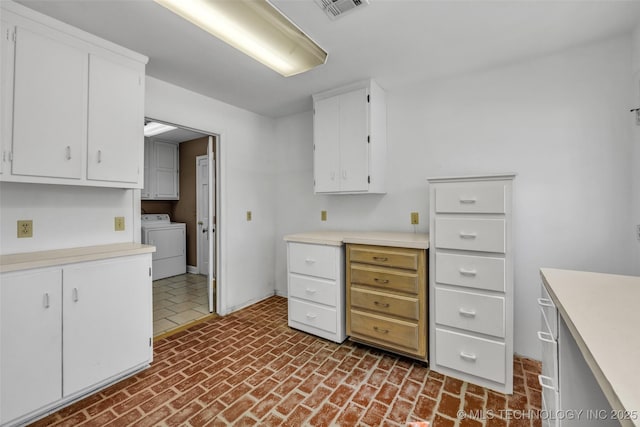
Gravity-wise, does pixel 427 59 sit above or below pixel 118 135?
above

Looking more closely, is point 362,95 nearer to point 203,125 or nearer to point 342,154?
point 342,154

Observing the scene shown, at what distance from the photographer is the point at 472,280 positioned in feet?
6.58

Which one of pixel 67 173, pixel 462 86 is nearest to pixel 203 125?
pixel 67 173

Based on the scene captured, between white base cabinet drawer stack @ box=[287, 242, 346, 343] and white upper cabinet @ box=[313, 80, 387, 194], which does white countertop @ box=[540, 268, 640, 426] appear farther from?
white upper cabinet @ box=[313, 80, 387, 194]

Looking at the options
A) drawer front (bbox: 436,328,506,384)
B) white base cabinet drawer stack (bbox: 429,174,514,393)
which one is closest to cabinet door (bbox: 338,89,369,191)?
white base cabinet drawer stack (bbox: 429,174,514,393)

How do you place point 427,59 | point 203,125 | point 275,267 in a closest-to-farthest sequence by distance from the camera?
1. point 427,59
2. point 203,125
3. point 275,267

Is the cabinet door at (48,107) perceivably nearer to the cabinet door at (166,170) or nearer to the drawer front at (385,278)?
the drawer front at (385,278)

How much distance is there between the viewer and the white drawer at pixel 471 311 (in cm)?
192

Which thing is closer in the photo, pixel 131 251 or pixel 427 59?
pixel 131 251

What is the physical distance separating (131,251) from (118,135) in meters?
0.92

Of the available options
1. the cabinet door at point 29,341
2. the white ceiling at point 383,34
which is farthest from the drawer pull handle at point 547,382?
the cabinet door at point 29,341

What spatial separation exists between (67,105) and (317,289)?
7.97ft

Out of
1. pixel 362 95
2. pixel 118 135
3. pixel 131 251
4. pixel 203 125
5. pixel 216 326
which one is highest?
pixel 362 95

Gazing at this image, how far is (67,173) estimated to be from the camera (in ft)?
6.25
